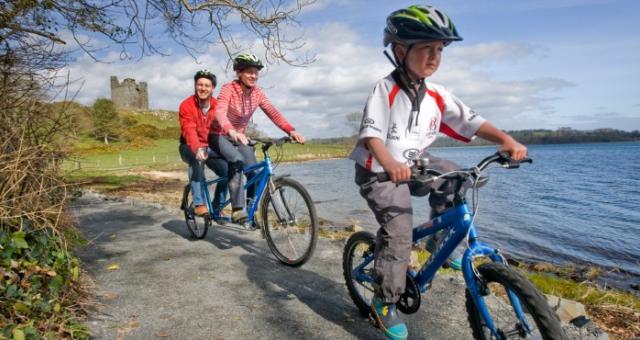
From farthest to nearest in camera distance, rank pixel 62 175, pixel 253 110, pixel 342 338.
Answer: pixel 253 110 → pixel 62 175 → pixel 342 338

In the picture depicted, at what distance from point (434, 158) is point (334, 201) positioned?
1776 cm

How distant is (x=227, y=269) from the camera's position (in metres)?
5.45

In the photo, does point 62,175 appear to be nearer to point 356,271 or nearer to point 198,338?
point 198,338

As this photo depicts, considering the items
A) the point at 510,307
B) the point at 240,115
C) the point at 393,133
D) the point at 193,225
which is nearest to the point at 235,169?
the point at 240,115

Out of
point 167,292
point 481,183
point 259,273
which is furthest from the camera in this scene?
point 259,273

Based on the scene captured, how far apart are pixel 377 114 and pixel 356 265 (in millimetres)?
1599

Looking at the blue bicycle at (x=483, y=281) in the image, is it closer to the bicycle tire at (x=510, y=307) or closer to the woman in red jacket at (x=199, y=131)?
the bicycle tire at (x=510, y=307)

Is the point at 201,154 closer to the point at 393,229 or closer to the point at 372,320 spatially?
the point at 372,320

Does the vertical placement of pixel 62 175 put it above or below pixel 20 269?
above

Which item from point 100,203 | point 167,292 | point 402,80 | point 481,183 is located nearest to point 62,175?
point 167,292

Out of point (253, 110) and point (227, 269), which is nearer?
point (227, 269)

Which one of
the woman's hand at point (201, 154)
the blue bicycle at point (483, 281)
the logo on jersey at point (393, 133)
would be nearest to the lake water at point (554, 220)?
the woman's hand at point (201, 154)

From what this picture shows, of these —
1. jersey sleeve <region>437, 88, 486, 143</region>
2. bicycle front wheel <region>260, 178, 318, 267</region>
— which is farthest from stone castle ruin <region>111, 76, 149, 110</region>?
jersey sleeve <region>437, 88, 486, 143</region>

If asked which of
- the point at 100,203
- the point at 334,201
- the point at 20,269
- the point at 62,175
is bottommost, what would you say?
the point at 334,201
